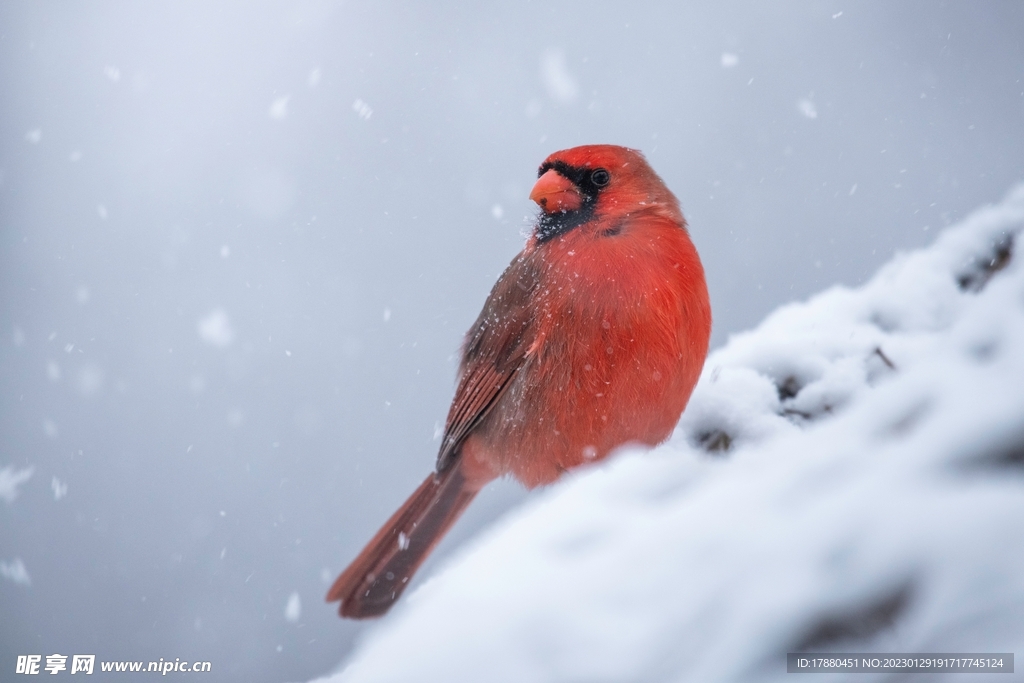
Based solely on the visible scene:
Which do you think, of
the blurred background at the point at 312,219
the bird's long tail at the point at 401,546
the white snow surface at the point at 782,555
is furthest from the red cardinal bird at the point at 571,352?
the white snow surface at the point at 782,555

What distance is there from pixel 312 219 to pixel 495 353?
187 centimetres

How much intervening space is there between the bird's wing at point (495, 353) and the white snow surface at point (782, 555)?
2.18ft

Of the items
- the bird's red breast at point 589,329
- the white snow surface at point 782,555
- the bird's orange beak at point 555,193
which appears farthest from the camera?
the bird's orange beak at point 555,193

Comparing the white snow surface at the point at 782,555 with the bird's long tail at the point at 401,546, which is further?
the bird's long tail at the point at 401,546

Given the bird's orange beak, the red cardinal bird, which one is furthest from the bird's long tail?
the bird's orange beak

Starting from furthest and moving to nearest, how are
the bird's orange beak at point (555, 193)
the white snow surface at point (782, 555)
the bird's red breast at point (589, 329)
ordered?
the bird's orange beak at point (555, 193), the bird's red breast at point (589, 329), the white snow surface at point (782, 555)

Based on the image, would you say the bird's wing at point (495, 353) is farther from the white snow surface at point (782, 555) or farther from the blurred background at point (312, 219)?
the white snow surface at point (782, 555)

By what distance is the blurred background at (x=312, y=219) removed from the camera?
181cm

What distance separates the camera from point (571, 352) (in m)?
1.37

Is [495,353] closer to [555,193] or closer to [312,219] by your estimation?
[555,193]

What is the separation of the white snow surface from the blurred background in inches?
32.0

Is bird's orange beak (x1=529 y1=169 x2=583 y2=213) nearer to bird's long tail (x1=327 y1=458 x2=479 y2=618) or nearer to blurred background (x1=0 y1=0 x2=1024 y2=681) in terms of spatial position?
blurred background (x1=0 y1=0 x2=1024 y2=681)

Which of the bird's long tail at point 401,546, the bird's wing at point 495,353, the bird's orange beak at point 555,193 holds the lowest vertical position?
the bird's long tail at point 401,546

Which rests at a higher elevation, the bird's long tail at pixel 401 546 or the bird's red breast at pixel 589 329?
the bird's red breast at pixel 589 329
